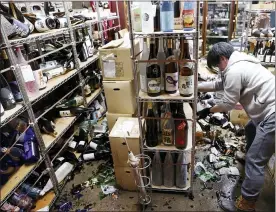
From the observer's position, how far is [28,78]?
1562 mm

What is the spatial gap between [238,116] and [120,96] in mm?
1637

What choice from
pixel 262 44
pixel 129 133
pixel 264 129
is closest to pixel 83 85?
pixel 129 133

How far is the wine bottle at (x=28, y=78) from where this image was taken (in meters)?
1.54

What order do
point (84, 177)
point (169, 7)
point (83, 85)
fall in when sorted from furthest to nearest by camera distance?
point (83, 85) < point (84, 177) < point (169, 7)

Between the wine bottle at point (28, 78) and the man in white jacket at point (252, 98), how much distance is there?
1340 millimetres

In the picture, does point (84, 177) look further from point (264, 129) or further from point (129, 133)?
point (264, 129)

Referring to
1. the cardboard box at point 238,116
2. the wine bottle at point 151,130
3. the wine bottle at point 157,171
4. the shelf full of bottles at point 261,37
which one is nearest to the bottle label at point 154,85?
the wine bottle at point 151,130

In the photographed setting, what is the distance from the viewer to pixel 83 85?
2.42 m

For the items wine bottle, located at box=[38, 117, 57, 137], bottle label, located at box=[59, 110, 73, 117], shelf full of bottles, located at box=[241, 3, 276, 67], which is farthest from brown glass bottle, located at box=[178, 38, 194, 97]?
shelf full of bottles, located at box=[241, 3, 276, 67]

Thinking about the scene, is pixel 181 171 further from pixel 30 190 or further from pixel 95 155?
pixel 30 190

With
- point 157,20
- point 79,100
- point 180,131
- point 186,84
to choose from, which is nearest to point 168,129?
point 180,131

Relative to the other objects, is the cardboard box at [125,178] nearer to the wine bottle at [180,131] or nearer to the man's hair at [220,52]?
the wine bottle at [180,131]

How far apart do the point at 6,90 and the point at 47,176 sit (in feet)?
3.12

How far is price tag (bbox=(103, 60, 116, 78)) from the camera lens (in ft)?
6.53
